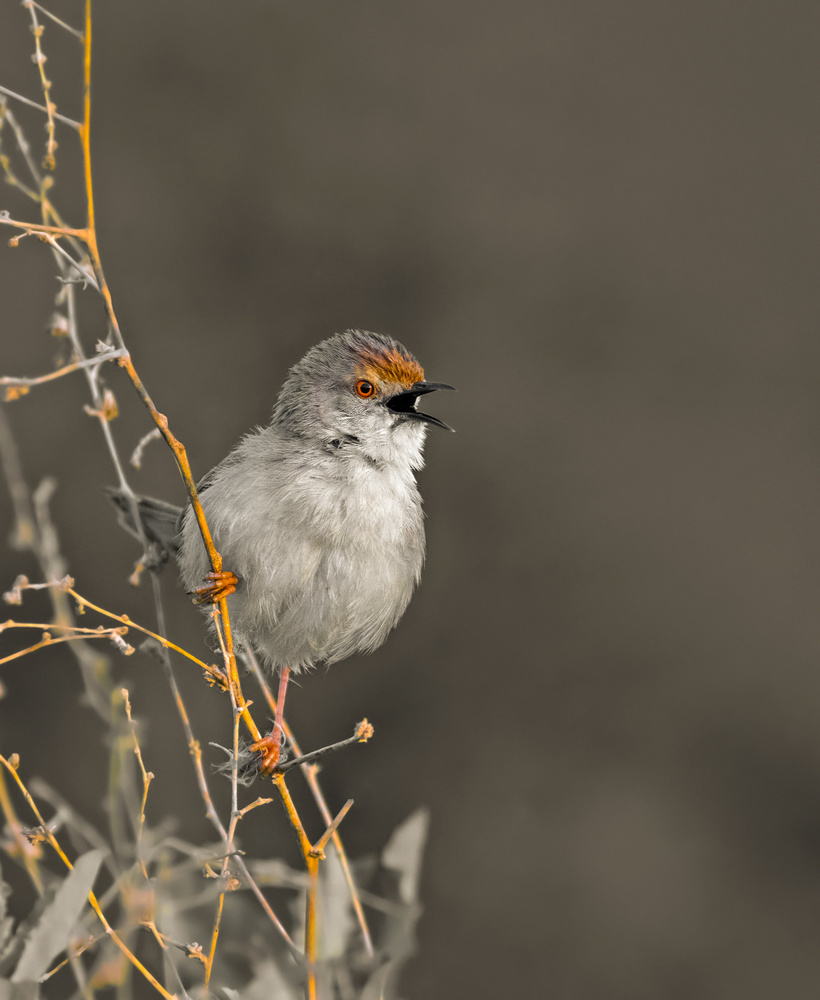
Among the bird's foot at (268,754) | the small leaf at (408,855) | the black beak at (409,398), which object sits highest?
the black beak at (409,398)

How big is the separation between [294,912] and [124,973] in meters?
0.47

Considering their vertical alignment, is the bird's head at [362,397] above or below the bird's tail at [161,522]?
above

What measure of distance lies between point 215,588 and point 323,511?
12.8 inches

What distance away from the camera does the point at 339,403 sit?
2467mm

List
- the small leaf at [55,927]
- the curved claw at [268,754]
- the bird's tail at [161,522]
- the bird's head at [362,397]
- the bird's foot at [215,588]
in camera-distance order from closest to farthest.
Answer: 1. the small leaf at [55,927]
2. the curved claw at [268,754]
3. the bird's foot at [215,588]
4. the bird's head at [362,397]
5. the bird's tail at [161,522]

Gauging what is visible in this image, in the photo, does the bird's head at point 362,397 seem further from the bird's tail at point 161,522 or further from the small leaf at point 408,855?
the small leaf at point 408,855

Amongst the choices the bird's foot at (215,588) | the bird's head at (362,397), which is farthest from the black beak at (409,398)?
the bird's foot at (215,588)

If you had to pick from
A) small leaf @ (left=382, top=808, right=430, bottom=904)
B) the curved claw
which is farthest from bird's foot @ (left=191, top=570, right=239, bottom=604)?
small leaf @ (left=382, top=808, right=430, bottom=904)

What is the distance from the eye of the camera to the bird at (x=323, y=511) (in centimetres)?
233

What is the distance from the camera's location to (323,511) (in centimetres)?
232

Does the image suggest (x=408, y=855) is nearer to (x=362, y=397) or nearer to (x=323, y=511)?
(x=323, y=511)

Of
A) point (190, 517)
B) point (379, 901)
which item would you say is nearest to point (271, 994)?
point (379, 901)

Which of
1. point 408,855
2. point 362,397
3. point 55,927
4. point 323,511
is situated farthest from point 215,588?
point 55,927

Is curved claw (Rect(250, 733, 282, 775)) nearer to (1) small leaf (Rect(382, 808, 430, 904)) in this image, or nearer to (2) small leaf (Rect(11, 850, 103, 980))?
(1) small leaf (Rect(382, 808, 430, 904))
